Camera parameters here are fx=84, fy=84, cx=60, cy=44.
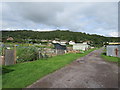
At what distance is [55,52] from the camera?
663 inches

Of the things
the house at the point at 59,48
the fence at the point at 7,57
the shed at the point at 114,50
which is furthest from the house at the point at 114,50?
the fence at the point at 7,57

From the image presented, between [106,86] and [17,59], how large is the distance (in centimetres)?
866

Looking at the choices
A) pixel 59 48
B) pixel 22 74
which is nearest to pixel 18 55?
pixel 22 74

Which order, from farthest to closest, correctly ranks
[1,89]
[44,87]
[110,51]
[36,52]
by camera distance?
[110,51] → [36,52] → [44,87] → [1,89]

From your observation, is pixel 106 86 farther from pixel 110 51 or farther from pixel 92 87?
pixel 110 51

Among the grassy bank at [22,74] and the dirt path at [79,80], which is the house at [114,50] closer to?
the dirt path at [79,80]

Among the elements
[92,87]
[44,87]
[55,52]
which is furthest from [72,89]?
[55,52]

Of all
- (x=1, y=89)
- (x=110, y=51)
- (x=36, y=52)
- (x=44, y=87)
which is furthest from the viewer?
(x=110, y=51)

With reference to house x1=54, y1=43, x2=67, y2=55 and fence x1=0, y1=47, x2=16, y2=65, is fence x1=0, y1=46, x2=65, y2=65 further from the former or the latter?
house x1=54, y1=43, x2=67, y2=55

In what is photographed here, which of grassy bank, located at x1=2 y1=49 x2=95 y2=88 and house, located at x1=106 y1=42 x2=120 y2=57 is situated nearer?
grassy bank, located at x1=2 y1=49 x2=95 y2=88

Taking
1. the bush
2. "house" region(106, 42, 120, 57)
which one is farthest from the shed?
the bush

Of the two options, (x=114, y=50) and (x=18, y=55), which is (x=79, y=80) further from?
(x=114, y=50)

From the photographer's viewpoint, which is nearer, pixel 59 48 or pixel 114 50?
pixel 114 50

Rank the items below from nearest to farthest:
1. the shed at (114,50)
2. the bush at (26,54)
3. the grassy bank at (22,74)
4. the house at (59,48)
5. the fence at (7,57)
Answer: the grassy bank at (22,74)
the fence at (7,57)
the bush at (26,54)
the shed at (114,50)
the house at (59,48)
